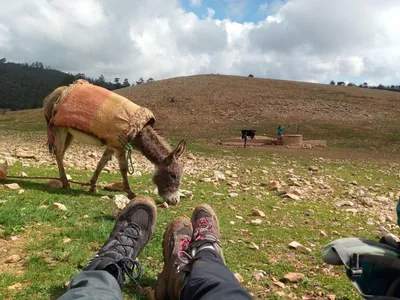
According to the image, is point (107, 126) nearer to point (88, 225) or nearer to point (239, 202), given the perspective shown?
point (88, 225)

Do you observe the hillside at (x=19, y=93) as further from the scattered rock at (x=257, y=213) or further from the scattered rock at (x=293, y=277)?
the scattered rock at (x=293, y=277)

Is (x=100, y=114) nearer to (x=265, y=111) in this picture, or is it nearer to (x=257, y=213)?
(x=257, y=213)

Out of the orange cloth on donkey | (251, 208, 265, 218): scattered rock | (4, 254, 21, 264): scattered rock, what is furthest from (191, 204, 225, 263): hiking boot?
the orange cloth on donkey

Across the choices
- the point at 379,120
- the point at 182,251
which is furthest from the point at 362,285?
the point at 379,120

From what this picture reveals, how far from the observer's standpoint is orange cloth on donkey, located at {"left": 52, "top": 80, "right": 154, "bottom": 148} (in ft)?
23.8

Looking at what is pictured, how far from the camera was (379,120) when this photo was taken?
47.0 m

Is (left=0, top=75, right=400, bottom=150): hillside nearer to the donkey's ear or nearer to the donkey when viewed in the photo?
the donkey's ear

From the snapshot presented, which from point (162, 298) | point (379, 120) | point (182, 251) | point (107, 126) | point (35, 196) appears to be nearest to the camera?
point (162, 298)

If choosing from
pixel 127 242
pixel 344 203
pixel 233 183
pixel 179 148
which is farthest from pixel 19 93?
pixel 127 242

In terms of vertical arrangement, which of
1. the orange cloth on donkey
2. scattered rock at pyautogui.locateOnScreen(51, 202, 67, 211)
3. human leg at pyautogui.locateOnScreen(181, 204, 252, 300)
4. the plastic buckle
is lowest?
scattered rock at pyautogui.locateOnScreen(51, 202, 67, 211)

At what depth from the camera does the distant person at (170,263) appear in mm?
2499

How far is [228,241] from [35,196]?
3537mm

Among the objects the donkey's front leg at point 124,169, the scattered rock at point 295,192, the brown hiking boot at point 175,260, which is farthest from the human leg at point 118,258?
the scattered rock at point 295,192

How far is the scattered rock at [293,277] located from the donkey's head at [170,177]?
3.58 meters
